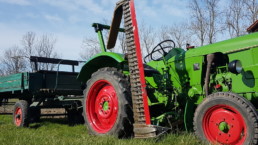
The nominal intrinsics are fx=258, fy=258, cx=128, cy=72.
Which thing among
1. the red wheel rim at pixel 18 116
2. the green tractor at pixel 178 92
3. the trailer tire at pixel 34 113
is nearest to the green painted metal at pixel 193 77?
the green tractor at pixel 178 92

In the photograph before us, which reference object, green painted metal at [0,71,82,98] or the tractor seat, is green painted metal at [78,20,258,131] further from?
green painted metal at [0,71,82,98]

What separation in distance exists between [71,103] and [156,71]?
2494 mm

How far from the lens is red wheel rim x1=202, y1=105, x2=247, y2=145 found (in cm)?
301

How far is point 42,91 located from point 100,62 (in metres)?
2.20

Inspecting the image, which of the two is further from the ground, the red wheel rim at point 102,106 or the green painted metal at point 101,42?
the green painted metal at point 101,42

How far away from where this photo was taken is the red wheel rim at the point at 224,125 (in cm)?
301

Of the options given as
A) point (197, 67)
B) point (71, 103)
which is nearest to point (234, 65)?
point (197, 67)

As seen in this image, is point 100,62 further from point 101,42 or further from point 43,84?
point 43,84

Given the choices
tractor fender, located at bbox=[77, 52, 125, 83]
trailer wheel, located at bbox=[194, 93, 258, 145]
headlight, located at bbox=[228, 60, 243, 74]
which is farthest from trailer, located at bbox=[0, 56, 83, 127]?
headlight, located at bbox=[228, 60, 243, 74]

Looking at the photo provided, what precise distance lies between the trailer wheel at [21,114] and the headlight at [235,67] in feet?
15.4

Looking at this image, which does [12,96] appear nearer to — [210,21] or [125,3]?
[125,3]

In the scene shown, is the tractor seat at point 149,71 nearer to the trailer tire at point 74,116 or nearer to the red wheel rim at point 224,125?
the red wheel rim at point 224,125

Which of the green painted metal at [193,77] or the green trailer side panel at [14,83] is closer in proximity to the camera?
the green painted metal at [193,77]

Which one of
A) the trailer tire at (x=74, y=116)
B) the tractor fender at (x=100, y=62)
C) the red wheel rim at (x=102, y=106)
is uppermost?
the tractor fender at (x=100, y=62)
